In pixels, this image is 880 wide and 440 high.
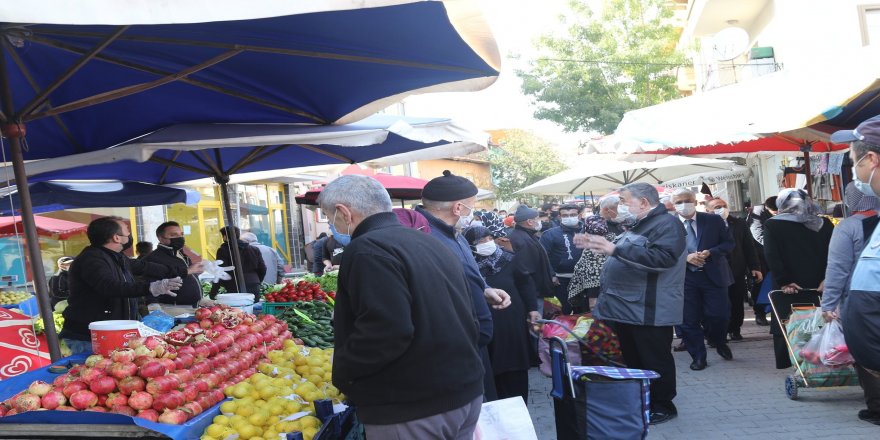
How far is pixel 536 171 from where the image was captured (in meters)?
57.1

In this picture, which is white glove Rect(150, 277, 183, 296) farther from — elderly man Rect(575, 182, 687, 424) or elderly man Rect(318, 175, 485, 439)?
elderly man Rect(575, 182, 687, 424)

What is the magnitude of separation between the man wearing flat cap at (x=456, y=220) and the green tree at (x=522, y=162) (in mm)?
52385

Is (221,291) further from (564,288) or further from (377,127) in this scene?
(377,127)

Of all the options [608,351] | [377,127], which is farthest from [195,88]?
[608,351]

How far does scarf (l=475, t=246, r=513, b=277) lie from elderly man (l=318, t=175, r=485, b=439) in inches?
122

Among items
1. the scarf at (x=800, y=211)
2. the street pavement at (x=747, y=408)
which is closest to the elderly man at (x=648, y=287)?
the street pavement at (x=747, y=408)

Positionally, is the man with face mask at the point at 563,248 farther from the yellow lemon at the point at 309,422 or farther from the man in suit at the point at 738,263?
the yellow lemon at the point at 309,422

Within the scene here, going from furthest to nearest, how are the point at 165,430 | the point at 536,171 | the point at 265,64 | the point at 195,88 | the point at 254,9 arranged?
the point at 536,171
the point at 195,88
the point at 265,64
the point at 165,430
the point at 254,9

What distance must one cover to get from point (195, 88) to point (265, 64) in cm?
78

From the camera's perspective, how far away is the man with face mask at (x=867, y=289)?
274 cm

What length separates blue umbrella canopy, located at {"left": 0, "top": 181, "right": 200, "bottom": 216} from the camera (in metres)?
7.55

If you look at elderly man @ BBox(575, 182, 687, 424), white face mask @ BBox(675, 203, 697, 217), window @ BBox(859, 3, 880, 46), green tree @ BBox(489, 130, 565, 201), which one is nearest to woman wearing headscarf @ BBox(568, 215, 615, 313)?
white face mask @ BBox(675, 203, 697, 217)

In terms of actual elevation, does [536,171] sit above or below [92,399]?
above

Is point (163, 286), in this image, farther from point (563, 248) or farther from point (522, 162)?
point (522, 162)
